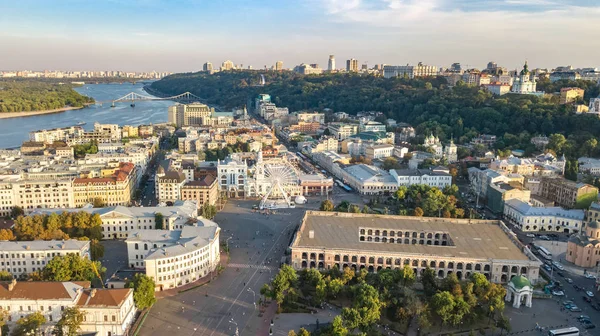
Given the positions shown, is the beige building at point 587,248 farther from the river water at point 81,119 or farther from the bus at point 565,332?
the river water at point 81,119

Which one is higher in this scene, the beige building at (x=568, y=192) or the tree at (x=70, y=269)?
the beige building at (x=568, y=192)

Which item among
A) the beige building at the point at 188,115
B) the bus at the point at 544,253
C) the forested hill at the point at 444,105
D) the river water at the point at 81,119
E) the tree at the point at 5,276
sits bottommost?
the bus at the point at 544,253

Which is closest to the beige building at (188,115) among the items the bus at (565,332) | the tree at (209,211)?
the tree at (209,211)

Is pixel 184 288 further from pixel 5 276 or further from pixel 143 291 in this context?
pixel 5 276

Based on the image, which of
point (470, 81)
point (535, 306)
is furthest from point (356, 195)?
point (470, 81)

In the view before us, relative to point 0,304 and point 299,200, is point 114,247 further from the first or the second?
point 299,200

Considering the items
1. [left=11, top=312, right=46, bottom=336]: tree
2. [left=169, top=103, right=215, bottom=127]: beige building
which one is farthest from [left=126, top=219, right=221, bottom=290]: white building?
[left=169, top=103, right=215, bottom=127]: beige building
